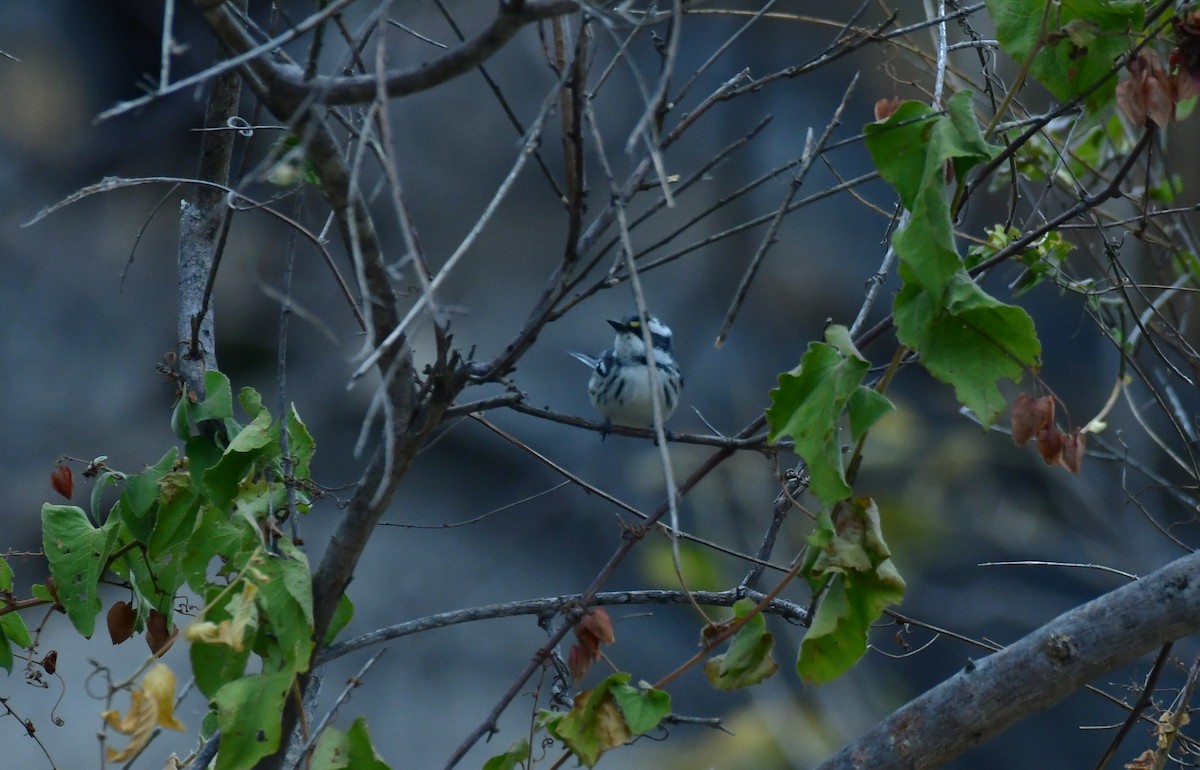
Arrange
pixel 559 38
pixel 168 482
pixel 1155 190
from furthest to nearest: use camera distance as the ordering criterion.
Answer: pixel 1155 190
pixel 168 482
pixel 559 38

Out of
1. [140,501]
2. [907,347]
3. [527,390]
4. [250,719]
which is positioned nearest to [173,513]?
[140,501]

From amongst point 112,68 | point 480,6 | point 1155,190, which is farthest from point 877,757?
point 112,68

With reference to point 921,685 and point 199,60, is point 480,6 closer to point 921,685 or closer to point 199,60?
point 199,60

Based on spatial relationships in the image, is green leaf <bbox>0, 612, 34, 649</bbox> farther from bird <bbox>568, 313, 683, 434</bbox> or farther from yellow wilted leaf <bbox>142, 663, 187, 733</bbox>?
bird <bbox>568, 313, 683, 434</bbox>

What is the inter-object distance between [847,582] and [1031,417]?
468 mm

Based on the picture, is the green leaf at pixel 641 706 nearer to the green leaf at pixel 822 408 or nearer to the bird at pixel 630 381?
the green leaf at pixel 822 408

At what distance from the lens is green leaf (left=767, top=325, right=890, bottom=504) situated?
5.08 feet

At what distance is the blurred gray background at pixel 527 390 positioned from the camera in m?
6.53

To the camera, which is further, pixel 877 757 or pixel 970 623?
pixel 970 623

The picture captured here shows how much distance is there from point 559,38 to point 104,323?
6.28 m

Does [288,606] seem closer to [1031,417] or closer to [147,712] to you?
[147,712]

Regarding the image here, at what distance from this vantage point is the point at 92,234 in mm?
7160

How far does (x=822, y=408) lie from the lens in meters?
1.57

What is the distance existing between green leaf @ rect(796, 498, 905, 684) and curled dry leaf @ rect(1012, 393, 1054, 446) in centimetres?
35
